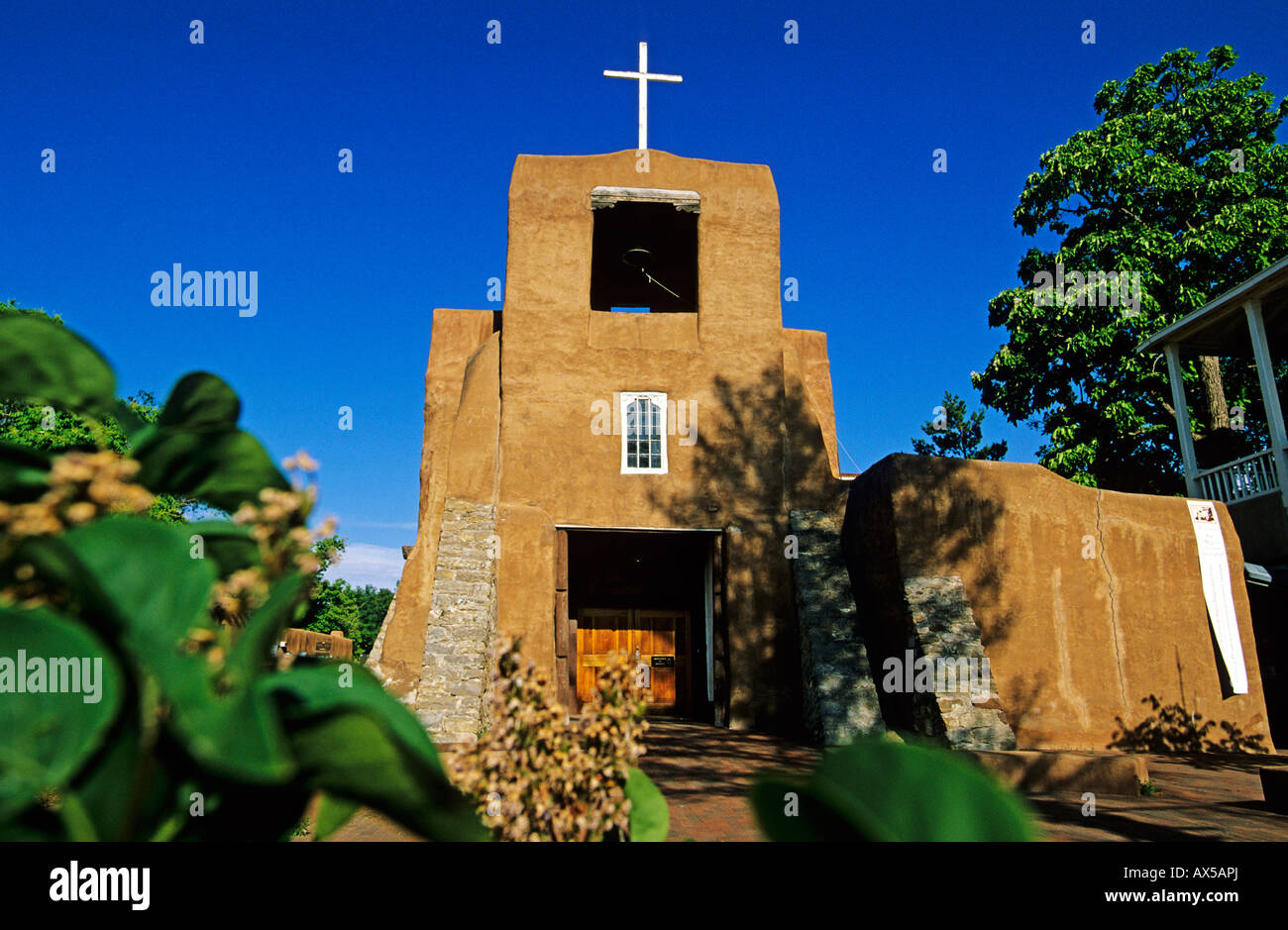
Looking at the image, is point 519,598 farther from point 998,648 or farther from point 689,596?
point 998,648

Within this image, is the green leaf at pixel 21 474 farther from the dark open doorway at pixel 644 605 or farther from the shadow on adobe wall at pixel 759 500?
the dark open doorway at pixel 644 605

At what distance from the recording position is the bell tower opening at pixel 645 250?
14.9 meters

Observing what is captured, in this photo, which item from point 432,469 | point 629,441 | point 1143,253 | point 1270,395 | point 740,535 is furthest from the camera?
point 1143,253

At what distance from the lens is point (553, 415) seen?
1408 cm

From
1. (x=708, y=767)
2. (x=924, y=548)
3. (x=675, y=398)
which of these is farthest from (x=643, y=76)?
(x=708, y=767)

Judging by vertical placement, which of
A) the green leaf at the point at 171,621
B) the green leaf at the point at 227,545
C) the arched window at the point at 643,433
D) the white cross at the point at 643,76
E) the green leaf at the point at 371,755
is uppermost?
the white cross at the point at 643,76

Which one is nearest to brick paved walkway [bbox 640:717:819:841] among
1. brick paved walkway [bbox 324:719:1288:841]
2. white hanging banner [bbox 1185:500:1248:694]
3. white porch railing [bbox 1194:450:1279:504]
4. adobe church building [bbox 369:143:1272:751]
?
brick paved walkway [bbox 324:719:1288:841]

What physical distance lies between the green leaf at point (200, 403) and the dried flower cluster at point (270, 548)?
0.11 metres

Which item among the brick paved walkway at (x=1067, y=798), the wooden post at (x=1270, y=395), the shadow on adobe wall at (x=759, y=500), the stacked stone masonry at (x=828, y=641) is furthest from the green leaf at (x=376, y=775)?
the wooden post at (x=1270, y=395)

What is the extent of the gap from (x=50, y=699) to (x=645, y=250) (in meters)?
16.2

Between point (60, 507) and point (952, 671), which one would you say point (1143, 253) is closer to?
point (952, 671)

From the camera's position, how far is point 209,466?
32.7 inches

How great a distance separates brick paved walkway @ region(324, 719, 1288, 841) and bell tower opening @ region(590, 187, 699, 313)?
8.77 m

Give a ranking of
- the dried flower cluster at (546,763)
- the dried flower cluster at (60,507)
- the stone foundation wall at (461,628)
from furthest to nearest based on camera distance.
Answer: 1. the stone foundation wall at (461,628)
2. the dried flower cluster at (546,763)
3. the dried flower cluster at (60,507)
